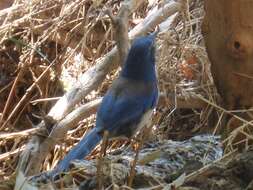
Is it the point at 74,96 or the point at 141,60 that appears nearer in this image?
the point at 141,60

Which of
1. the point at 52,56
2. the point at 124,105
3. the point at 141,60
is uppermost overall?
the point at 141,60

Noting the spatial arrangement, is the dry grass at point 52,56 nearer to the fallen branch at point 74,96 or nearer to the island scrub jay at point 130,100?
the fallen branch at point 74,96

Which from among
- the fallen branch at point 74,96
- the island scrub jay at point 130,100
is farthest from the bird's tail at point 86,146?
the fallen branch at point 74,96

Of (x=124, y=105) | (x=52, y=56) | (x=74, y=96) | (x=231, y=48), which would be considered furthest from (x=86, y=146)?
(x=52, y=56)

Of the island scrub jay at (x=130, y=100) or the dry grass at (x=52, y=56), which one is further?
the dry grass at (x=52, y=56)

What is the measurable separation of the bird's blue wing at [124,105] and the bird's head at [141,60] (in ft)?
0.09

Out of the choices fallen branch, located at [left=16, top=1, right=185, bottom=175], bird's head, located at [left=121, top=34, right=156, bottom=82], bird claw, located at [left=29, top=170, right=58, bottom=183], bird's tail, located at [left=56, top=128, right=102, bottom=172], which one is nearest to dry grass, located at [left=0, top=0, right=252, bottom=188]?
fallen branch, located at [left=16, top=1, right=185, bottom=175]

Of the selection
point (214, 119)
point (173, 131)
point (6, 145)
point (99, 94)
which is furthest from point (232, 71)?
point (6, 145)

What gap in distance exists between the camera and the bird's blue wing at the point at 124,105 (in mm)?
1838

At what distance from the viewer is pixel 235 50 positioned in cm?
164

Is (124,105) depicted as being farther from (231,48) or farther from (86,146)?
(231,48)

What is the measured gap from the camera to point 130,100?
1.90 meters

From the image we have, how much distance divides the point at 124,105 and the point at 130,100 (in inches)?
1.2

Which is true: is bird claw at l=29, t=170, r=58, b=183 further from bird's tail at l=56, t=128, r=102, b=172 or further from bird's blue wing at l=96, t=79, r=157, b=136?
bird's blue wing at l=96, t=79, r=157, b=136
